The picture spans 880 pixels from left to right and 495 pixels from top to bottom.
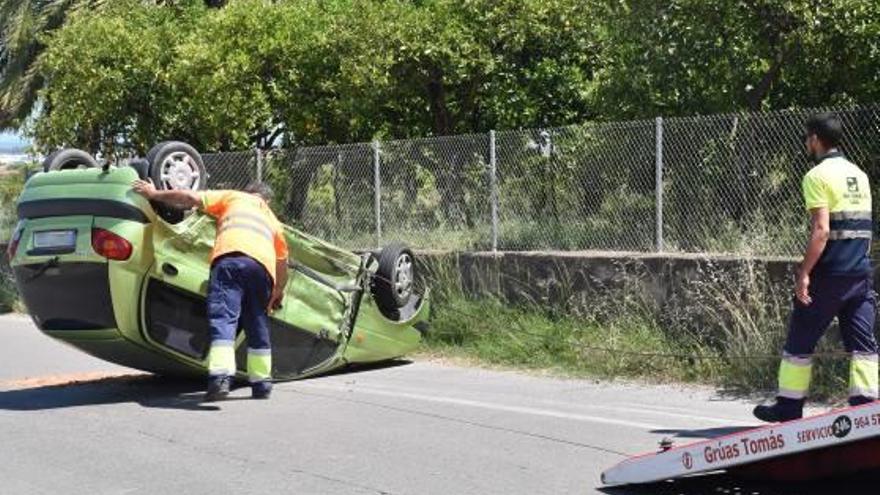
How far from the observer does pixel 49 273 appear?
26.8 feet

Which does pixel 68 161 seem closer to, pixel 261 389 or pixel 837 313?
pixel 261 389

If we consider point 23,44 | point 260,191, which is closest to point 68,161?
point 260,191

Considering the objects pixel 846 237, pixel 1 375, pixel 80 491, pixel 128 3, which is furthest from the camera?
pixel 128 3

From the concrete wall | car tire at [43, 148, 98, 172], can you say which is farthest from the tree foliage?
car tire at [43, 148, 98, 172]

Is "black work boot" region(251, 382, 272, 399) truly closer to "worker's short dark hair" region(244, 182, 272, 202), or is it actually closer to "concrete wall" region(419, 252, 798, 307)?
"worker's short dark hair" region(244, 182, 272, 202)

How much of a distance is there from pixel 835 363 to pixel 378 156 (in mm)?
6569

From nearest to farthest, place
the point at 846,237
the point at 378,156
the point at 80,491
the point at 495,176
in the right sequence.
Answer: the point at 80,491 < the point at 846,237 < the point at 495,176 < the point at 378,156

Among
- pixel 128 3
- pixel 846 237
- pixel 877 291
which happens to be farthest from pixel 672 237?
pixel 128 3

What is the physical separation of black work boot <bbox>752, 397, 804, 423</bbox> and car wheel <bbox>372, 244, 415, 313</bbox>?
4.30 metres

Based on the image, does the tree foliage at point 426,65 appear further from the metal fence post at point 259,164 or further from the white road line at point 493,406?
the white road line at point 493,406

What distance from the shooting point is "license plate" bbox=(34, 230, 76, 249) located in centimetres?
809

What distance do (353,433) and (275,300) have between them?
5.74ft

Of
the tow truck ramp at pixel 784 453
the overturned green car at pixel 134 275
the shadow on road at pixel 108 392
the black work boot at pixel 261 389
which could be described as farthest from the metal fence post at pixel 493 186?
the tow truck ramp at pixel 784 453

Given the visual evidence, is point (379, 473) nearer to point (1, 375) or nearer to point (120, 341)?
point (120, 341)
